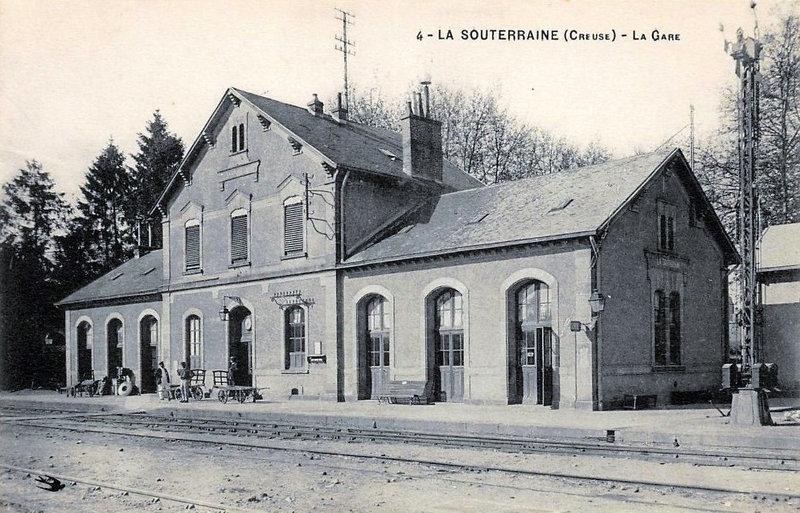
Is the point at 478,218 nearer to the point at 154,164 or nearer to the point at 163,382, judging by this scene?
the point at 163,382

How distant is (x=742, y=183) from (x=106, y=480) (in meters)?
11.6

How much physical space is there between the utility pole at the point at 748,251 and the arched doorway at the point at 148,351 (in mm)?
23555

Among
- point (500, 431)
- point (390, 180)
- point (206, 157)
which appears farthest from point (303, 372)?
point (500, 431)

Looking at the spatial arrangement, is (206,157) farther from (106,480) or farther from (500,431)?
(106,480)

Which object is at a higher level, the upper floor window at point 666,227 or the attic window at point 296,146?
the attic window at point 296,146

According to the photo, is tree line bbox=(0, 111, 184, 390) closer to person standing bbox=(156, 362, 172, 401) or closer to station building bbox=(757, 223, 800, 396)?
person standing bbox=(156, 362, 172, 401)

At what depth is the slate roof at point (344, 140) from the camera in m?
25.1

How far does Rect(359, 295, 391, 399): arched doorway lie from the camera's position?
2322 centimetres

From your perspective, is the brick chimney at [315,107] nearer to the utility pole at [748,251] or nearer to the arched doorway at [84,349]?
the arched doorway at [84,349]

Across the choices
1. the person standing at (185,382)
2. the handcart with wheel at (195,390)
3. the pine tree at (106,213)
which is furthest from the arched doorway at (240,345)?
the pine tree at (106,213)

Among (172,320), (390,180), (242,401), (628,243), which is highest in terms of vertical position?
(390,180)

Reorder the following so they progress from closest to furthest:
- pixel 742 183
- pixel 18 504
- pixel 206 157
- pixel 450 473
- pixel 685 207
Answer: pixel 18 504, pixel 450 473, pixel 742 183, pixel 685 207, pixel 206 157

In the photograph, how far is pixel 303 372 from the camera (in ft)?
81.1

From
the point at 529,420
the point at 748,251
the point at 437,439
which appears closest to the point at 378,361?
the point at 529,420
